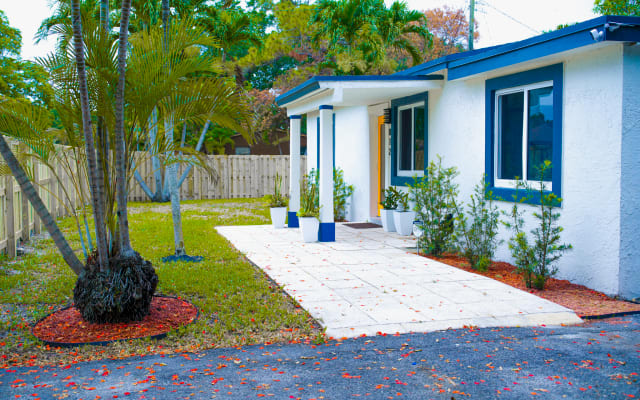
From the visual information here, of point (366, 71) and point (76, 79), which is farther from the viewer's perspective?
point (366, 71)

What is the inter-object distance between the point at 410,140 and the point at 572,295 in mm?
4847

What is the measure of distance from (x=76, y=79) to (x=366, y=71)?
13456 millimetres

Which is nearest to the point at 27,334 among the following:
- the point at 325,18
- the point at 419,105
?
the point at 419,105

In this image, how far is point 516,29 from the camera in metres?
25.9

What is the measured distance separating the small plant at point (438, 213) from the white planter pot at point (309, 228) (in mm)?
1737

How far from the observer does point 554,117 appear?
20.6 feet

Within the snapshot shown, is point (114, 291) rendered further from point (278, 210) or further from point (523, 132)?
point (278, 210)

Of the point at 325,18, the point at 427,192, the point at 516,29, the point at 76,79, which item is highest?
the point at 516,29

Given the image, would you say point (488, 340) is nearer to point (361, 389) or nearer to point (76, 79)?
point (361, 389)

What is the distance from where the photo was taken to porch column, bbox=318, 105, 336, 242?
29.8 feet

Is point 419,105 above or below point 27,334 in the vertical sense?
above

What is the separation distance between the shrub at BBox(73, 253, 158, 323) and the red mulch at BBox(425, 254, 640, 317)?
12.2 feet

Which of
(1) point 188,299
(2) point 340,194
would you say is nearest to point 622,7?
(2) point 340,194

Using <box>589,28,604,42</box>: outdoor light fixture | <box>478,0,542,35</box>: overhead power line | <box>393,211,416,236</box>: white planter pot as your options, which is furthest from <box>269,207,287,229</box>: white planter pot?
<box>478,0,542,35</box>: overhead power line
